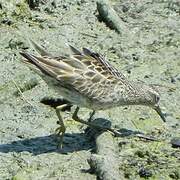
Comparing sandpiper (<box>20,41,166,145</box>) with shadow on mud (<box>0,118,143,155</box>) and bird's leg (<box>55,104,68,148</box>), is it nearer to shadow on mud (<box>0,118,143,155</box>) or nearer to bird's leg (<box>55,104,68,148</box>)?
bird's leg (<box>55,104,68,148</box>)

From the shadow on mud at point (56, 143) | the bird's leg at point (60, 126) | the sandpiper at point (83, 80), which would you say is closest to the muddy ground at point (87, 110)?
the shadow on mud at point (56, 143)

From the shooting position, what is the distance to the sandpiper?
9.63 metres

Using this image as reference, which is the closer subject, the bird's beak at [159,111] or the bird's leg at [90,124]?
the bird's leg at [90,124]

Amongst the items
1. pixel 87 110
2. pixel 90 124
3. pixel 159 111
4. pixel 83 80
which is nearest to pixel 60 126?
pixel 90 124

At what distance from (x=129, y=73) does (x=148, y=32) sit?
163 centimetres

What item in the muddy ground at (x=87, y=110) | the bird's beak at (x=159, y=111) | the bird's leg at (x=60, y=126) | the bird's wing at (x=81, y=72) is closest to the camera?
the muddy ground at (x=87, y=110)

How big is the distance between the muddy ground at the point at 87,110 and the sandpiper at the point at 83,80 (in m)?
0.35

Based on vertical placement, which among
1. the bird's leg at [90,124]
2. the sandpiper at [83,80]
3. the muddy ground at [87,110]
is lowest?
the muddy ground at [87,110]

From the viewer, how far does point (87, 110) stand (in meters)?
10.8

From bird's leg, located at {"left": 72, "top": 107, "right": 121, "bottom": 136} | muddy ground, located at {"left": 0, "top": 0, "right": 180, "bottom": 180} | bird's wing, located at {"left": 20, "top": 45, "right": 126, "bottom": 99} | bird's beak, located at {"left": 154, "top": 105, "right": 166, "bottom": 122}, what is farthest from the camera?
bird's beak, located at {"left": 154, "top": 105, "right": 166, "bottom": 122}

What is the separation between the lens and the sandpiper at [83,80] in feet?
31.6

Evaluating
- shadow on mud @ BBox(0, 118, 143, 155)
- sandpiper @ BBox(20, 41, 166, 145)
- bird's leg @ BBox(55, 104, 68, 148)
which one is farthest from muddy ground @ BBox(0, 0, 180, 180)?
sandpiper @ BBox(20, 41, 166, 145)

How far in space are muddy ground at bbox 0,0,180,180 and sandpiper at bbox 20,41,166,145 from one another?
1.15 feet

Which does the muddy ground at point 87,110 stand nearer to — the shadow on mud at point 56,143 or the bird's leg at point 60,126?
the shadow on mud at point 56,143
